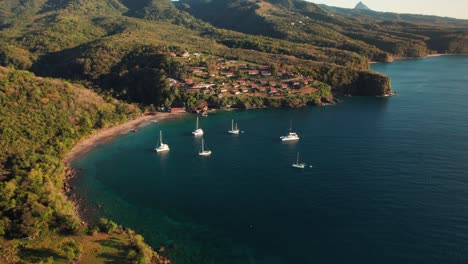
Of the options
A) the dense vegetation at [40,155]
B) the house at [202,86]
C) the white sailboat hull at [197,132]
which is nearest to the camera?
the dense vegetation at [40,155]

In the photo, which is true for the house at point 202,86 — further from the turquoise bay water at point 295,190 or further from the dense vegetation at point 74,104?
the turquoise bay water at point 295,190

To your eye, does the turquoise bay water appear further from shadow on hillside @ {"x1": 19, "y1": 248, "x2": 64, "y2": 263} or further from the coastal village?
the coastal village

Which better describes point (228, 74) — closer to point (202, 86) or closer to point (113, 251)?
point (202, 86)

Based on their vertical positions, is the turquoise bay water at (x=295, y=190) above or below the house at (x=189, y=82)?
below

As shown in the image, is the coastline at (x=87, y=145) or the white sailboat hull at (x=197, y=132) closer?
the coastline at (x=87, y=145)

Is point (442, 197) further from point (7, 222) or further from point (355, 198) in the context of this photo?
point (7, 222)

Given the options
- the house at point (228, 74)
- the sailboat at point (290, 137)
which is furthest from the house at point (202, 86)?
the sailboat at point (290, 137)

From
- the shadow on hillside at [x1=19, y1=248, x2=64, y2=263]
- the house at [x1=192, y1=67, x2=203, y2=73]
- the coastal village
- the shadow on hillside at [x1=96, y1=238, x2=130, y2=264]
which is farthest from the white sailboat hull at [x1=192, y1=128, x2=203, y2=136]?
the shadow on hillside at [x1=19, y1=248, x2=64, y2=263]
